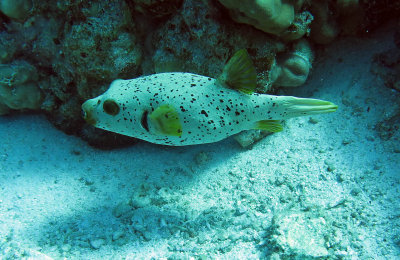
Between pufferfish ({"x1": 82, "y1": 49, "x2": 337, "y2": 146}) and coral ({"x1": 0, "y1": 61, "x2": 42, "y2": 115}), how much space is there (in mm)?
2848

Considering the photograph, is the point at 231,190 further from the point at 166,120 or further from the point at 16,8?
the point at 16,8

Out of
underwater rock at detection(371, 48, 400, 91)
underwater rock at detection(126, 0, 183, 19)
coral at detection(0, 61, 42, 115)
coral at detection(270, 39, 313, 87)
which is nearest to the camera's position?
underwater rock at detection(126, 0, 183, 19)

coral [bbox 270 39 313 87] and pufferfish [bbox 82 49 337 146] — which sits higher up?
coral [bbox 270 39 313 87]

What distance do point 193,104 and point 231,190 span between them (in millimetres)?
1622

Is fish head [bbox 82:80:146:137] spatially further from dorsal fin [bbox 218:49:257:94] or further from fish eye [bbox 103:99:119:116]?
dorsal fin [bbox 218:49:257:94]

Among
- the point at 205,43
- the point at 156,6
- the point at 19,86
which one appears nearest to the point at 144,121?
the point at 205,43

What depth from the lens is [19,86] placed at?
13.6ft

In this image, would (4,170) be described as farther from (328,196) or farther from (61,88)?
(328,196)

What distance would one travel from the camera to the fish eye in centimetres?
208

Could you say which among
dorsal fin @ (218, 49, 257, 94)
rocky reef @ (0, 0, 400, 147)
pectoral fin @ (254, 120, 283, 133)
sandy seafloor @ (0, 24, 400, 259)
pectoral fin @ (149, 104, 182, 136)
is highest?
rocky reef @ (0, 0, 400, 147)

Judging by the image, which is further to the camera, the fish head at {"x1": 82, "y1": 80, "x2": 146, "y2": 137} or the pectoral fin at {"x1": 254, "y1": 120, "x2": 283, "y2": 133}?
the pectoral fin at {"x1": 254, "y1": 120, "x2": 283, "y2": 133}

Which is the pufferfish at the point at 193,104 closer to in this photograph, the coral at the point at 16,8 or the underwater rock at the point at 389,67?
the underwater rock at the point at 389,67

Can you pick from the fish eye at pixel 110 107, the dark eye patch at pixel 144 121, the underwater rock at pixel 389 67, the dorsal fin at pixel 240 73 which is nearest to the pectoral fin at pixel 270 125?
the dorsal fin at pixel 240 73

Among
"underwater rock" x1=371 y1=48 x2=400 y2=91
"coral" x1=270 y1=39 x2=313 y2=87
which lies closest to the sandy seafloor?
"underwater rock" x1=371 y1=48 x2=400 y2=91
